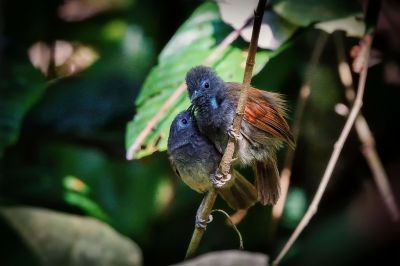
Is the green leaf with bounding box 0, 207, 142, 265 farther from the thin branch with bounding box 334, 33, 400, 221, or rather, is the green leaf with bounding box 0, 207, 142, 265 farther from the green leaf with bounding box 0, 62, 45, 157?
the thin branch with bounding box 334, 33, 400, 221

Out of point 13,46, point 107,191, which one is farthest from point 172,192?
point 13,46

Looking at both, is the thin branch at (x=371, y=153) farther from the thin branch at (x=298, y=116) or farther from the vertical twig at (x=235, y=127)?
the vertical twig at (x=235, y=127)

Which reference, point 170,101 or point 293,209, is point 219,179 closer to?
point 170,101

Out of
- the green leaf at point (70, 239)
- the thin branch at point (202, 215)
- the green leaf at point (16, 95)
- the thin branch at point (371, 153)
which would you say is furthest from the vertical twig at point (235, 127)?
the green leaf at point (16, 95)

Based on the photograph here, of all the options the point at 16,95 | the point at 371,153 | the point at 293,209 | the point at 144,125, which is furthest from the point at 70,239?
the point at 371,153

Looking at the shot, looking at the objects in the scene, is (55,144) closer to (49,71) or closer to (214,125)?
(49,71)
